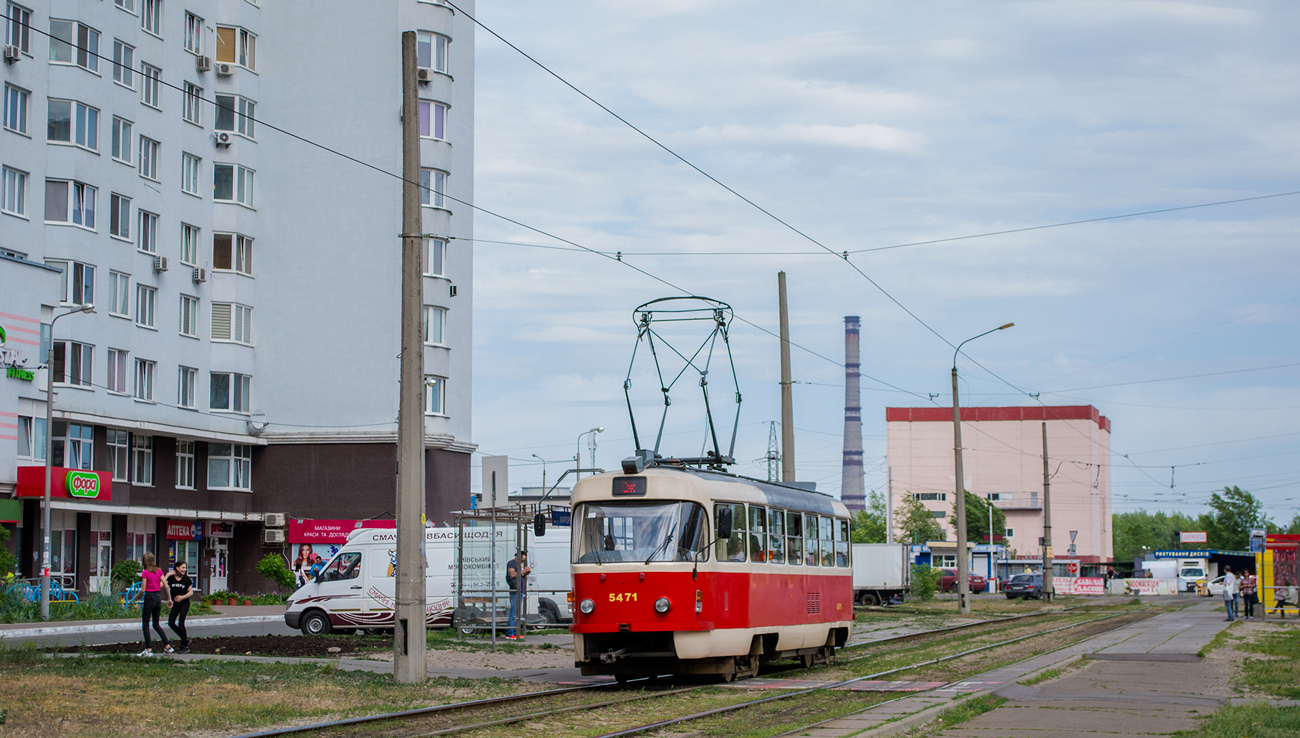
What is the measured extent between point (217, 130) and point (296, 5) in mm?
6463

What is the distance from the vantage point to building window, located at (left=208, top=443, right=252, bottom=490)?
5441 cm

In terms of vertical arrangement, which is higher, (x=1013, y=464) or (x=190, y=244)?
(x=190, y=244)

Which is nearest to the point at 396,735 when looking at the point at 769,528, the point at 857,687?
the point at 857,687

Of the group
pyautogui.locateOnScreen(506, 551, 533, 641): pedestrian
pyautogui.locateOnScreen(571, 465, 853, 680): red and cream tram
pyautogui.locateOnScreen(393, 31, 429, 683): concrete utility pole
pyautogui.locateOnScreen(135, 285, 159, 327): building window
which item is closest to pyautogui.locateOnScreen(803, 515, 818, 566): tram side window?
pyautogui.locateOnScreen(571, 465, 853, 680): red and cream tram

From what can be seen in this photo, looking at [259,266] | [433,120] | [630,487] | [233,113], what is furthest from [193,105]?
[630,487]

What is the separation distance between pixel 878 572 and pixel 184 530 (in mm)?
27247

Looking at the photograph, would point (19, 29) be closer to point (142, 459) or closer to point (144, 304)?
point (144, 304)

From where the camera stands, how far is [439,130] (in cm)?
5522

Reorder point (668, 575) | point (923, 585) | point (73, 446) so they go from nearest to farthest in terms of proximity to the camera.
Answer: point (668, 575)
point (73, 446)
point (923, 585)

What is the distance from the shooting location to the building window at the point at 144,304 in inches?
1982

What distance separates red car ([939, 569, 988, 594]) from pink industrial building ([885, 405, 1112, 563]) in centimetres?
4090

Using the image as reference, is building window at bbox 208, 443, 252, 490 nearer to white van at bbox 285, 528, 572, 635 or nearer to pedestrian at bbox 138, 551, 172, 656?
white van at bbox 285, 528, 572, 635

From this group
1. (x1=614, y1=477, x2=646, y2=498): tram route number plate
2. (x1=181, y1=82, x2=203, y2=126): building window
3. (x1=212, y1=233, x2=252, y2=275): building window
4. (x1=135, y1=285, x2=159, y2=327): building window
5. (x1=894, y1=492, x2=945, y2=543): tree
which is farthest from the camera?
(x1=894, y1=492, x2=945, y2=543): tree

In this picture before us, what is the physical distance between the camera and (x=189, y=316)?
53656 mm
